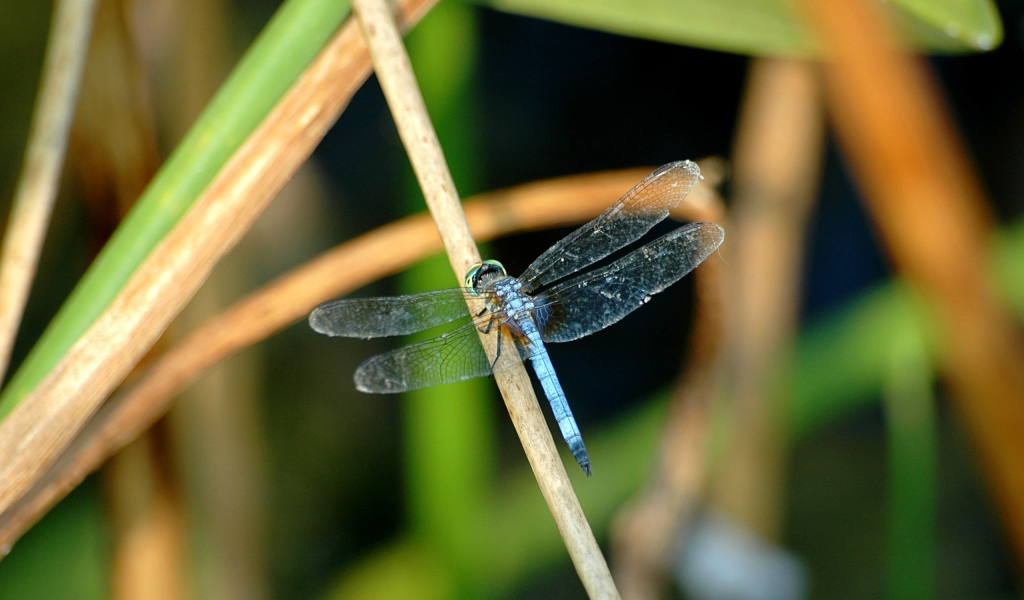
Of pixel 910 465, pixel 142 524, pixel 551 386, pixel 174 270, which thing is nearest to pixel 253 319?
pixel 174 270

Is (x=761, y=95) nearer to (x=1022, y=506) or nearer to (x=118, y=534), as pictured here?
(x=1022, y=506)

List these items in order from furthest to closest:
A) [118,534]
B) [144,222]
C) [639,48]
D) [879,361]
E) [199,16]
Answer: [639,48] → [199,16] → [879,361] → [118,534] → [144,222]

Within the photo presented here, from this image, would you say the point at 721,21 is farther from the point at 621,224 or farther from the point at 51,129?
the point at 51,129

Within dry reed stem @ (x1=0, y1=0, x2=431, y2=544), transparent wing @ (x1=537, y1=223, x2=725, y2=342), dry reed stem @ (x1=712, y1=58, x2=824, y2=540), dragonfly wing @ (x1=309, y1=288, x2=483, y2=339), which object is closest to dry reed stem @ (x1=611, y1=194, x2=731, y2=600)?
transparent wing @ (x1=537, y1=223, x2=725, y2=342)

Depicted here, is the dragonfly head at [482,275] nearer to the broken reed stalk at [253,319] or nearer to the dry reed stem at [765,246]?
the broken reed stalk at [253,319]

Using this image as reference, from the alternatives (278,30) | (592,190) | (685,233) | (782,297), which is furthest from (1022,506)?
(278,30)

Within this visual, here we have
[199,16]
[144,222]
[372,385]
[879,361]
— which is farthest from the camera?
[199,16]
